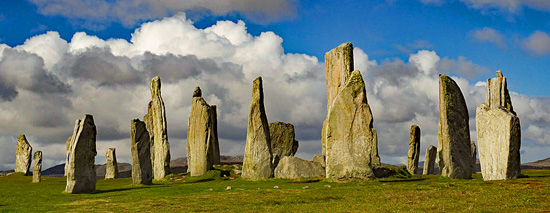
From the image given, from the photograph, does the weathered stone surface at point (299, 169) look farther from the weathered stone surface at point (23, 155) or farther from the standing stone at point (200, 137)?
the weathered stone surface at point (23, 155)

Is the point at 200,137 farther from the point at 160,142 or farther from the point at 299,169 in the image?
the point at 299,169

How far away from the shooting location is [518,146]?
22.6 metres

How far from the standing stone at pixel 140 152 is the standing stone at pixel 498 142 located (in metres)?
16.4

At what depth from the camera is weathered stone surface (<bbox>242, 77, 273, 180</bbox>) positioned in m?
31.0

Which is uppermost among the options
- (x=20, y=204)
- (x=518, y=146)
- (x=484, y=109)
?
(x=484, y=109)

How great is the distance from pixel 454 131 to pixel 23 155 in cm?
3869

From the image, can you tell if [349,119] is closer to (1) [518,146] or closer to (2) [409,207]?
(1) [518,146]

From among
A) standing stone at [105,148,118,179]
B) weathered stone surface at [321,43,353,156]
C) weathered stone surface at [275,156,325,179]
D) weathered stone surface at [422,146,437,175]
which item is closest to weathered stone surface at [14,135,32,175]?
standing stone at [105,148,118,179]

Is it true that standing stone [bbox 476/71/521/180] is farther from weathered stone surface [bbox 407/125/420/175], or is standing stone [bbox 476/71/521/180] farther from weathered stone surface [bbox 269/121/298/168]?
weathered stone surface [bbox 407/125/420/175]

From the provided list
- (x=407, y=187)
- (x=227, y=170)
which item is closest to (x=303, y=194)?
(x=407, y=187)

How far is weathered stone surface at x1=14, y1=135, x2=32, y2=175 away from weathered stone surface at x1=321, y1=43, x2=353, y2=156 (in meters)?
28.4

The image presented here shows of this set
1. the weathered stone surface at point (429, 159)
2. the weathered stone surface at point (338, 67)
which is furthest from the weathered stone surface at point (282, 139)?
the weathered stone surface at point (429, 159)

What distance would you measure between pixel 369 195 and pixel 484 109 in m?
8.21

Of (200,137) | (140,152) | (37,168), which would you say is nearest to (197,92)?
(200,137)
